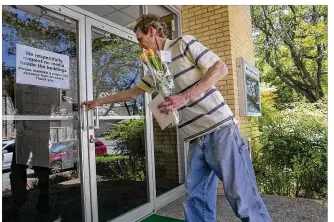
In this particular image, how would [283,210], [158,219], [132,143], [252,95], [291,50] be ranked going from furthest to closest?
[291,50] < [252,95] < [283,210] < [132,143] < [158,219]

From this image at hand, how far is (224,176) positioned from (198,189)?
0.26 metres

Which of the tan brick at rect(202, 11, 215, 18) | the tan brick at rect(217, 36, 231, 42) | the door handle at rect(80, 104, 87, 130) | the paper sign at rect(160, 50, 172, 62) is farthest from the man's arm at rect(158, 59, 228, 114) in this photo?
the tan brick at rect(202, 11, 215, 18)

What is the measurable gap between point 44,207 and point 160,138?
1.74 meters

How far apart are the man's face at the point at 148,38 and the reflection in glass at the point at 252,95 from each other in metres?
3.10

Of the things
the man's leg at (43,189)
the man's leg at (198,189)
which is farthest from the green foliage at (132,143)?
the man's leg at (198,189)

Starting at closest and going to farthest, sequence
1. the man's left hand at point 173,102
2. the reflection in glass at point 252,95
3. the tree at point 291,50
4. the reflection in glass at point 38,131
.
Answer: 1. the man's left hand at point 173,102
2. the reflection in glass at point 38,131
3. the reflection in glass at point 252,95
4. the tree at point 291,50

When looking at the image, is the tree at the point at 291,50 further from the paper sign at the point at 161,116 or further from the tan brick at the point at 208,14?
the paper sign at the point at 161,116

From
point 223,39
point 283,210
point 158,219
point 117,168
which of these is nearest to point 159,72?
point 117,168

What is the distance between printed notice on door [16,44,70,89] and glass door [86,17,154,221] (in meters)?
0.27

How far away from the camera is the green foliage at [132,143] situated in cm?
320

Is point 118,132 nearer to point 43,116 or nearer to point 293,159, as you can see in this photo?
point 43,116

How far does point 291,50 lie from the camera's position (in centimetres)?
1439

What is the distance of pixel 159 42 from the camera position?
191cm

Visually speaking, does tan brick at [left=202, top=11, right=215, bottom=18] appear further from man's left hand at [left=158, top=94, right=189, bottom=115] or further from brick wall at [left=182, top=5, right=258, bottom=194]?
man's left hand at [left=158, top=94, right=189, bottom=115]
